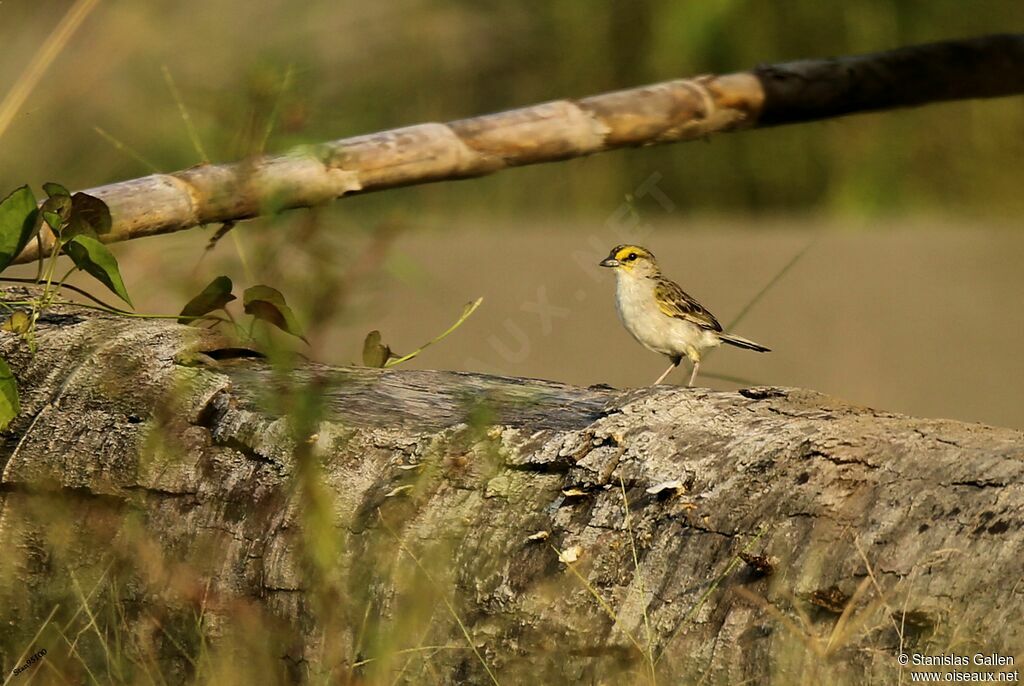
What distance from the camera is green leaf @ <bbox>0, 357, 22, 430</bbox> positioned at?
206 cm

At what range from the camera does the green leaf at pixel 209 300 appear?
89.9 inches

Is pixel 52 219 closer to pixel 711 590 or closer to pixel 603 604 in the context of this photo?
pixel 603 604

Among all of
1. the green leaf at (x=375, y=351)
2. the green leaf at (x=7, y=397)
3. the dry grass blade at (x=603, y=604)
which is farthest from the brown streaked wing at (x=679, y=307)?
the dry grass blade at (x=603, y=604)

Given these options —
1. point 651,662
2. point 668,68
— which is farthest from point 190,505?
point 668,68

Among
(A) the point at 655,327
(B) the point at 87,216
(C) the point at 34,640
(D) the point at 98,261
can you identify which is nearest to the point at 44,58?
(B) the point at 87,216

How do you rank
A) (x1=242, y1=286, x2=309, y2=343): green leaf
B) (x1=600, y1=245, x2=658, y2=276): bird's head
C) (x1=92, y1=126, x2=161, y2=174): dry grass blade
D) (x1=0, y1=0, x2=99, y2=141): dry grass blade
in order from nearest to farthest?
(x1=242, y1=286, x2=309, y2=343): green leaf < (x1=92, y1=126, x2=161, y2=174): dry grass blade < (x1=0, y1=0, x2=99, y2=141): dry grass blade < (x1=600, y1=245, x2=658, y2=276): bird's head

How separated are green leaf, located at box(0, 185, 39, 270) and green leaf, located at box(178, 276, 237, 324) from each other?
0.25 m

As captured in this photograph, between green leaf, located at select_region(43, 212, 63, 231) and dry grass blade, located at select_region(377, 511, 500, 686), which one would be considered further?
green leaf, located at select_region(43, 212, 63, 231)

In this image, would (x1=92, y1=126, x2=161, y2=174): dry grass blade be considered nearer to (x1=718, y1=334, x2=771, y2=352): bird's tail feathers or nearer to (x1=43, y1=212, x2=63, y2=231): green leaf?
(x1=43, y1=212, x2=63, y2=231): green leaf

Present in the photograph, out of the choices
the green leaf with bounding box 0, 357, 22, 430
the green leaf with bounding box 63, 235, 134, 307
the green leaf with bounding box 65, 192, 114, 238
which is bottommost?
the green leaf with bounding box 0, 357, 22, 430

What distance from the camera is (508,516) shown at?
178cm

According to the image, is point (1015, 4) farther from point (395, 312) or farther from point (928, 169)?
point (395, 312)

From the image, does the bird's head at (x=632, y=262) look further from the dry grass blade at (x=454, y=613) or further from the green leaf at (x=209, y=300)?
the dry grass blade at (x=454, y=613)

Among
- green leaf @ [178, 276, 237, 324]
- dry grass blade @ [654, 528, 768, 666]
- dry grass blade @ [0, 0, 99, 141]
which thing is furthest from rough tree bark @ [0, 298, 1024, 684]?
dry grass blade @ [0, 0, 99, 141]
